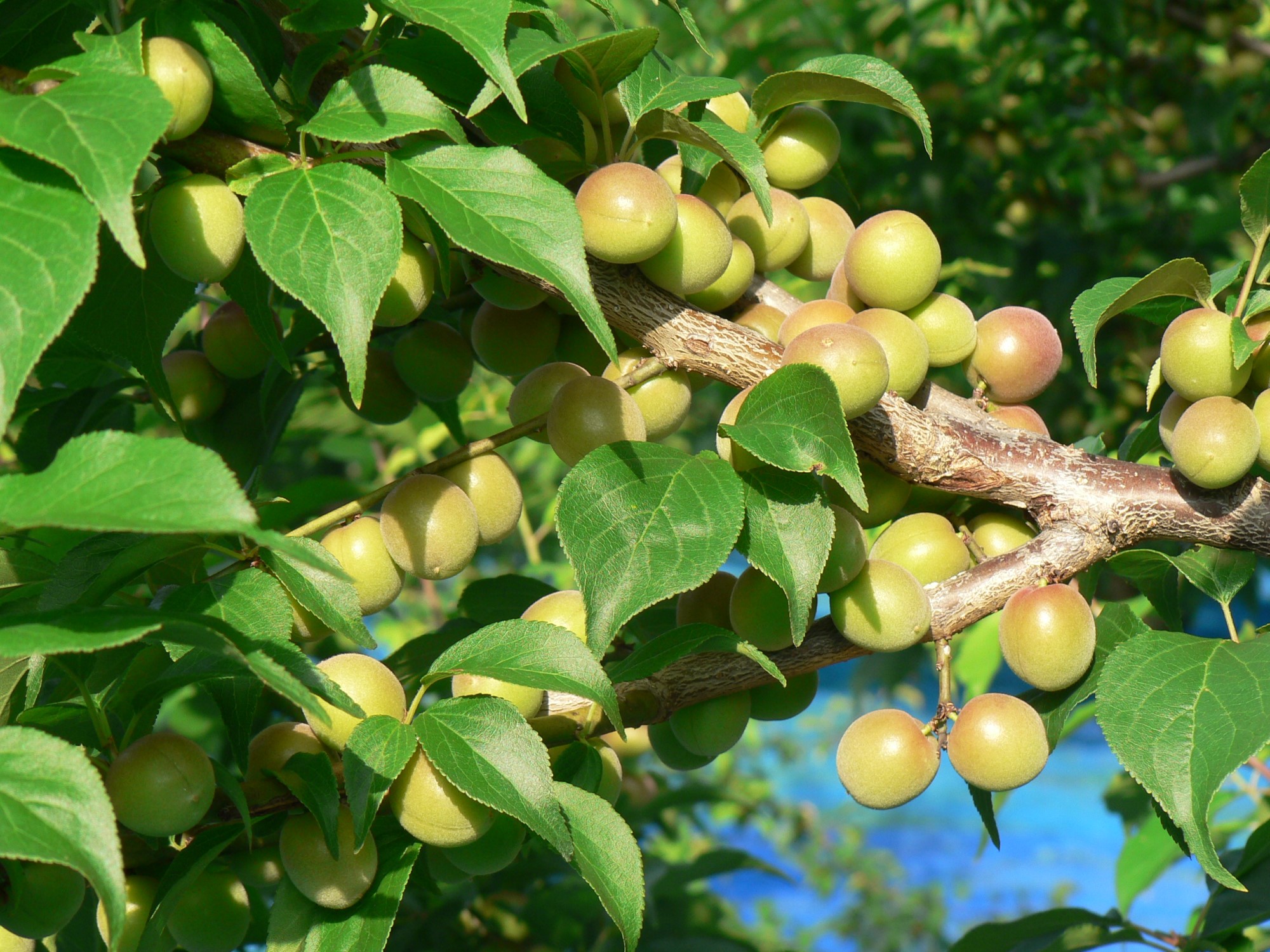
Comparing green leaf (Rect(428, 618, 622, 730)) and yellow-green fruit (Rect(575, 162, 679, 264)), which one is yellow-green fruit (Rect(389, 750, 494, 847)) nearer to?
green leaf (Rect(428, 618, 622, 730))

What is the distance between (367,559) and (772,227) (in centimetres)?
37

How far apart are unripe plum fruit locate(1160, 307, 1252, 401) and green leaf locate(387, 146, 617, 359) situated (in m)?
0.44

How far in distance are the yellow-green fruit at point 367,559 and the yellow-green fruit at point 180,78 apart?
0.95 ft

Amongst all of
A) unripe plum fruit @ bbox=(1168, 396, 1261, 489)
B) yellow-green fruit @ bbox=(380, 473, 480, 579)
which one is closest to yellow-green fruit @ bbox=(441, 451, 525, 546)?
yellow-green fruit @ bbox=(380, 473, 480, 579)

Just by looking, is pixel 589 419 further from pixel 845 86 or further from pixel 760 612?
pixel 845 86

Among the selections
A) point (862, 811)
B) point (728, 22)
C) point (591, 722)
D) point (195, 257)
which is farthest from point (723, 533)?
point (862, 811)

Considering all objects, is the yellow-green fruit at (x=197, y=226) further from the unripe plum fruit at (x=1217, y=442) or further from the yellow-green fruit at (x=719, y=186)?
the unripe plum fruit at (x=1217, y=442)

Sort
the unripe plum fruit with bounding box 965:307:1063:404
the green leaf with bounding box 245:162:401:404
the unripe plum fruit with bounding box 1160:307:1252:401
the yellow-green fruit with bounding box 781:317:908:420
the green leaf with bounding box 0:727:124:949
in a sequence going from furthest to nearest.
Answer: the unripe plum fruit with bounding box 965:307:1063:404 → the unripe plum fruit with bounding box 1160:307:1252:401 → the yellow-green fruit with bounding box 781:317:908:420 → the green leaf with bounding box 245:162:401:404 → the green leaf with bounding box 0:727:124:949

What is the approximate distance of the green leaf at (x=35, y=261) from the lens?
1.51 ft

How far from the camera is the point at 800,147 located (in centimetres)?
85

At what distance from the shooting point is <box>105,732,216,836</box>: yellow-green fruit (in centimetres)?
60

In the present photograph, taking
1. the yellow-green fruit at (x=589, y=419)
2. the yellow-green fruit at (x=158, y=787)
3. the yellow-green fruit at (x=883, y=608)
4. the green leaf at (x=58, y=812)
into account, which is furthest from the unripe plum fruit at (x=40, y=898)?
the yellow-green fruit at (x=883, y=608)

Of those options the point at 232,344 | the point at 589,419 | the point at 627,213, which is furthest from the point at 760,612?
the point at 232,344

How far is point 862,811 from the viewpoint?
6.12 meters
